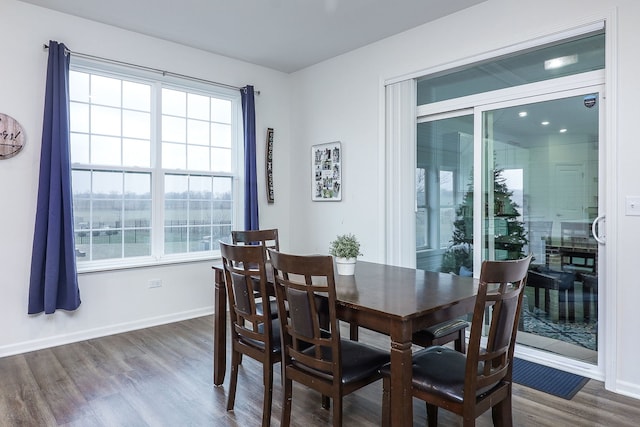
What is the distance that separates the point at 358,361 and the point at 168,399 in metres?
1.35

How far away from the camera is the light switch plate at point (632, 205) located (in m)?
2.59

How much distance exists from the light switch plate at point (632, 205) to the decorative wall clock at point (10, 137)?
4488 mm

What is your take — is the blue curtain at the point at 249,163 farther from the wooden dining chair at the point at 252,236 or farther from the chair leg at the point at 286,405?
the chair leg at the point at 286,405

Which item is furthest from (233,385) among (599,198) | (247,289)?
(599,198)

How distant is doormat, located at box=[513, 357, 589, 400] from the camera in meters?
2.68

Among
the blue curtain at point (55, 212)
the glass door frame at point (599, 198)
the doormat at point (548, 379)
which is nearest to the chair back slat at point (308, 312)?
the doormat at point (548, 379)

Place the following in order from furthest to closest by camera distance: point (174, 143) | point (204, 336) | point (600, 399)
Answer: point (174, 143) → point (204, 336) → point (600, 399)

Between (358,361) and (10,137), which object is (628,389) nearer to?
(358,361)

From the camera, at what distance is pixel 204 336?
12.3 ft

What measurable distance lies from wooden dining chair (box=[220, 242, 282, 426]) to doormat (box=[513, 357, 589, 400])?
1.77 meters

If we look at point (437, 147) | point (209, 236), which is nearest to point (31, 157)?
point (209, 236)

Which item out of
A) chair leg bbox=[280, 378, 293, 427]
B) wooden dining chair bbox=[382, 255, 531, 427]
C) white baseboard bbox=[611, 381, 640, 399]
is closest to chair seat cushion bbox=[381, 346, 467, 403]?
wooden dining chair bbox=[382, 255, 531, 427]

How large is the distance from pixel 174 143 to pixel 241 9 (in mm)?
1562

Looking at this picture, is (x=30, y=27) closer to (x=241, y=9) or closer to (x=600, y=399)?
(x=241, y=9)
